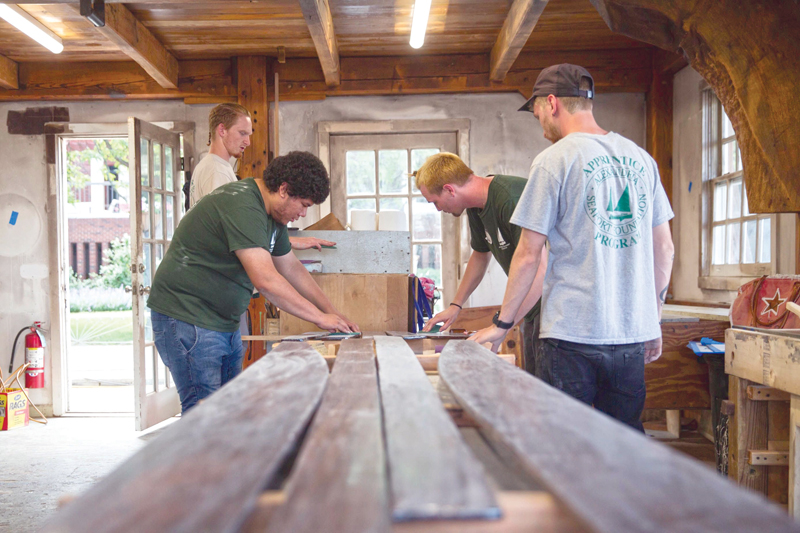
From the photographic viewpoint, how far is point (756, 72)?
1.72m

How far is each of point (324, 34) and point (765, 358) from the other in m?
3.06

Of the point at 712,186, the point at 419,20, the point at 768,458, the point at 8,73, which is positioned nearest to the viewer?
the point at 768,458

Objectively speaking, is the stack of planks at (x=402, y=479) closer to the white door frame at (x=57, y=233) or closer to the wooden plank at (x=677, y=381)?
the wooden plank at (x=677, y=381)

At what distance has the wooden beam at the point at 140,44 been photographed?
3781 millimetres

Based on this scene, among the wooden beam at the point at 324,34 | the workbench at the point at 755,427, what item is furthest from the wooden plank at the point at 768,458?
the wooden beam at the point at 324,34

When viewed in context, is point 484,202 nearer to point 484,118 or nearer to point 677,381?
point 677,381

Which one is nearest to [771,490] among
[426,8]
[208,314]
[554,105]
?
[554,105]

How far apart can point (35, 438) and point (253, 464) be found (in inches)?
181

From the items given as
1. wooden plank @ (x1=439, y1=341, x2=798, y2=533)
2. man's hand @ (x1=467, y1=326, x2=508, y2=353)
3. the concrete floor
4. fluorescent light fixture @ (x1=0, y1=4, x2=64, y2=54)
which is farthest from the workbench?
fluorescent light fixture @ (x1=0, y1=4, x2=64, y2=54)

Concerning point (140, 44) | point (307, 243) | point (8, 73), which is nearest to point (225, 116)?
point (307, 243)

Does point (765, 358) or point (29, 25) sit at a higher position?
point (29, 25)

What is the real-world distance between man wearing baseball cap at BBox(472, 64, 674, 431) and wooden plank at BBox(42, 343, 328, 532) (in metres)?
0.91

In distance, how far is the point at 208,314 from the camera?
2.25 metres

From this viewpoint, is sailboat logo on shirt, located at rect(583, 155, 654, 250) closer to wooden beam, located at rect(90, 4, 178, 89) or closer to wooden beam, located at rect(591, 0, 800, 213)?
wooden beam, located at rect(591, 0, 800, 213)
